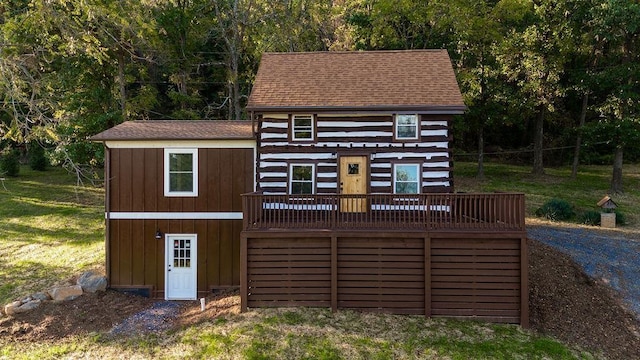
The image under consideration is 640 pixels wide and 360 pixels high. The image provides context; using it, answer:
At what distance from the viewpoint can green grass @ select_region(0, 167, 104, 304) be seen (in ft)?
43.2

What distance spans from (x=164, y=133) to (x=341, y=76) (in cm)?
611

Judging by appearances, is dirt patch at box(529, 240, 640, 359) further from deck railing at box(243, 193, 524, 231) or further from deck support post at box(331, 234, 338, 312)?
deck support post at box(331, 234, 338, 312)

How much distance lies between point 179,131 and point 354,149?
5.43 meters

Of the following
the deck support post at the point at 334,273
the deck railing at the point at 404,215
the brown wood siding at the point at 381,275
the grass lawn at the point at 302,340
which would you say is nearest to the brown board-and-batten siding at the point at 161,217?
the deck railing at the point at 404,215

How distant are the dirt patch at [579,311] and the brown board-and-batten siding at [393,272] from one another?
1133 millimetres

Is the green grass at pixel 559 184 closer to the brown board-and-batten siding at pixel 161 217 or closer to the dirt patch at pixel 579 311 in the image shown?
the dirt patch at pixel 579 311

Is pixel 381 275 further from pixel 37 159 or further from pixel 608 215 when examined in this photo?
pixel 37 159

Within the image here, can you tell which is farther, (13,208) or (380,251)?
(13,208)

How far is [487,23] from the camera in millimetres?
22562

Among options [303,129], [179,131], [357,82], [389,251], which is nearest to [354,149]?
[303,129]

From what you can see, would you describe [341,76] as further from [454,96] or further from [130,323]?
[130,323]

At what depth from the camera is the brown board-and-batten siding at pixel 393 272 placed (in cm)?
985

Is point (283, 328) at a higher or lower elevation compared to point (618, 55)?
lower

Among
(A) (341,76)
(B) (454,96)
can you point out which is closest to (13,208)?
(A) (341,76)
